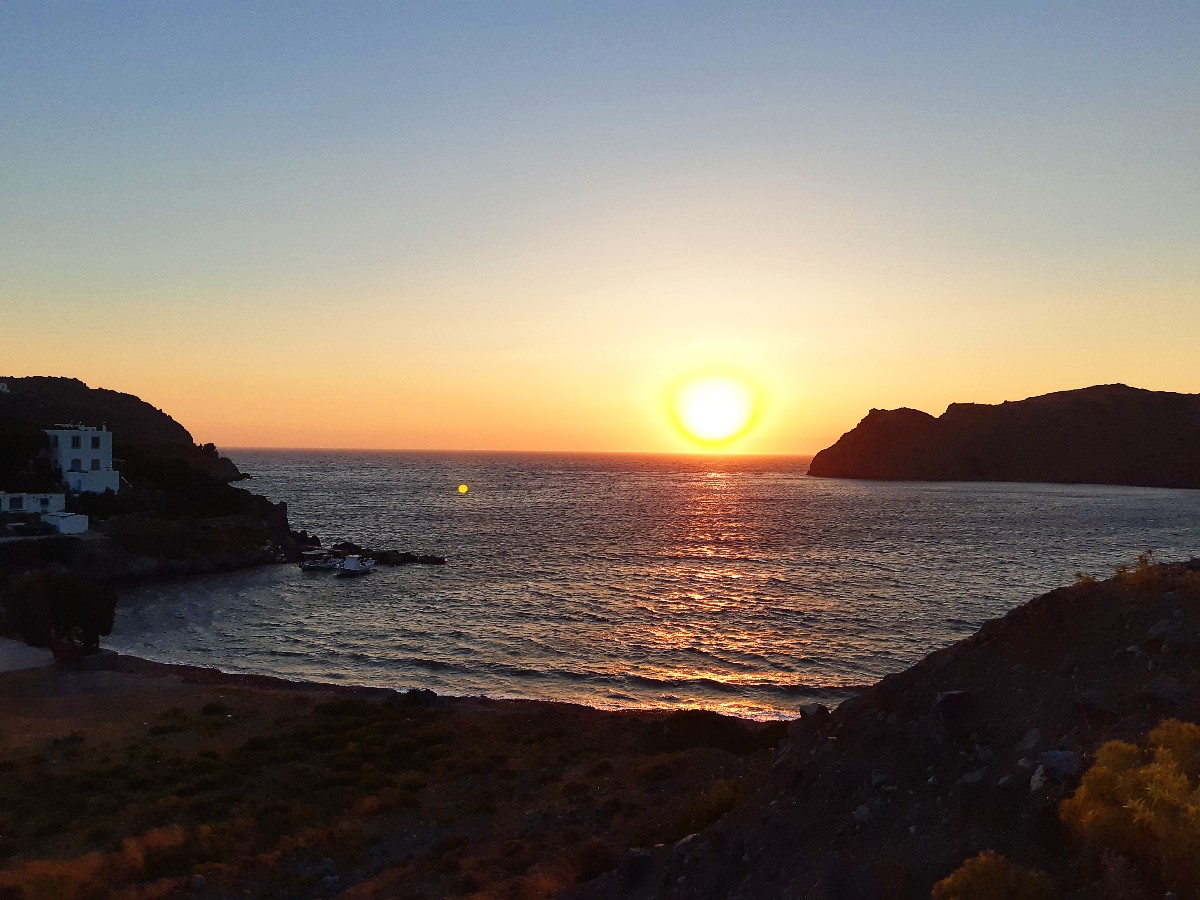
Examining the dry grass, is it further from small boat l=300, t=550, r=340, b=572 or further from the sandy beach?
small boat l=300, t=550, r=340, b=572

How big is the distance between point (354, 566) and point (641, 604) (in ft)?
97.0

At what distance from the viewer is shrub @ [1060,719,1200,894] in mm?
7742

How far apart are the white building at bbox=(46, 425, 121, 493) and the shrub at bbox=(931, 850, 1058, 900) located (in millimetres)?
86874

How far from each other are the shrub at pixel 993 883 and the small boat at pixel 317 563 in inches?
2749

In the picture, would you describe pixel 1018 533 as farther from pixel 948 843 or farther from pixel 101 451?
pixel 101 451

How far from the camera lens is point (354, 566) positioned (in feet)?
231

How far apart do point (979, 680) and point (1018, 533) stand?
9707 cm

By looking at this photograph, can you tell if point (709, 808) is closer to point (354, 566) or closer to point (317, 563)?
point (354, 566)

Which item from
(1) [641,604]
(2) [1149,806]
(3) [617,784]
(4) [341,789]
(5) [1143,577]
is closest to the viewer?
(2) [1149,806]

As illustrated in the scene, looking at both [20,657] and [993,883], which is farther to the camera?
[20,657]

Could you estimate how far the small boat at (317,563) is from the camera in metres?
71.9

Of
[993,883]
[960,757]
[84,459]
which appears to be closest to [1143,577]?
[960,757]

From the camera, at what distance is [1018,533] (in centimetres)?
9675

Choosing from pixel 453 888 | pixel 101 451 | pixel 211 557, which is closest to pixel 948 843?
pixel 453 888
